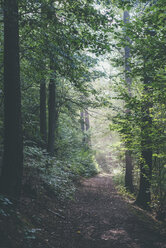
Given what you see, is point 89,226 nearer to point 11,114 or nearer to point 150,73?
point 11,114

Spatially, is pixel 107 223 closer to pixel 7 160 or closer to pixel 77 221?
pixel 77 221

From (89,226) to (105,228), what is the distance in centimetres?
51

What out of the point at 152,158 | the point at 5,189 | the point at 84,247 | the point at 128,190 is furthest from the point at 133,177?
the point at 5,189

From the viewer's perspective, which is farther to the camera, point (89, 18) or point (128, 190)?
point (128, 190)

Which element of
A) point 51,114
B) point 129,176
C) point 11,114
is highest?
point 51,114

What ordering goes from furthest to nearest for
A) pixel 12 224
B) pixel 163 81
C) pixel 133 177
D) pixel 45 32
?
1. pixel 133 177
2. pixel 45 32
3. pixel 163 81
4. pixel 12 224

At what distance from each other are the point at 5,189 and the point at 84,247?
7.80ft

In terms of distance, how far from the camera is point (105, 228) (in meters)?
6.21

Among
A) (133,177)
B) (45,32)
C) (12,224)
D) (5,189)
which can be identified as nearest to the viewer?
(12,224)

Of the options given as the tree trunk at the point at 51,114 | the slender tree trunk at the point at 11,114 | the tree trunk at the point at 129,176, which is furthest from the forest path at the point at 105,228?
the tree trunk at the point at 129,176

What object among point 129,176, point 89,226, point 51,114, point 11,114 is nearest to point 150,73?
point 11,114

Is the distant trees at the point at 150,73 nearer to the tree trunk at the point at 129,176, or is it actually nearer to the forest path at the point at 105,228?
the forest path at the point at 105,228

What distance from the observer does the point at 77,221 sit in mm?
6547

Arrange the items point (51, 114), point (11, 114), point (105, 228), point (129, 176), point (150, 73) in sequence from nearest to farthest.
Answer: point (11, 114) → point (150, 73) → point (105, 228) → point (51, 114) → point (129, 176)
